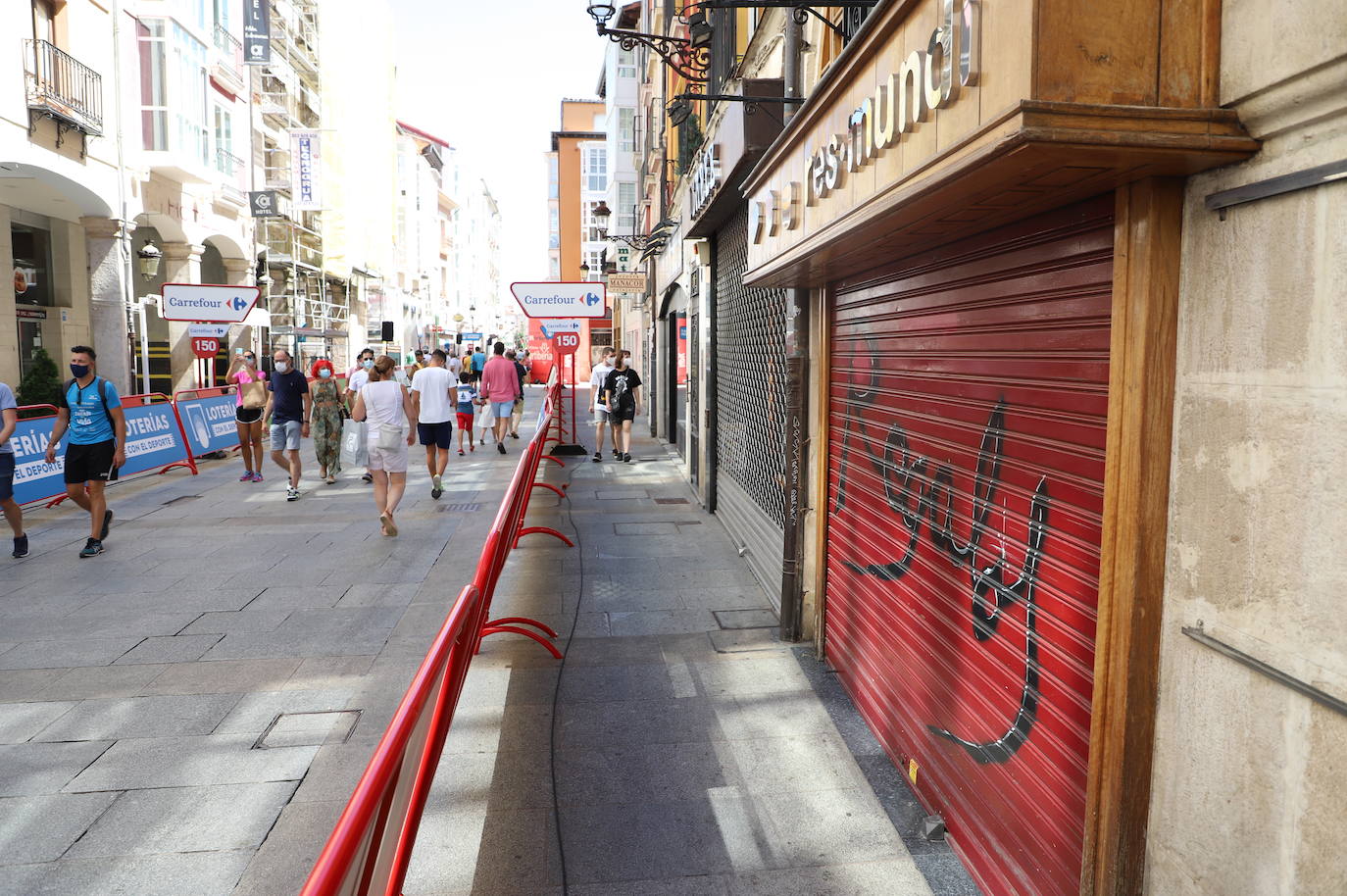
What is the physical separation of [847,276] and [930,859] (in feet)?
9.67

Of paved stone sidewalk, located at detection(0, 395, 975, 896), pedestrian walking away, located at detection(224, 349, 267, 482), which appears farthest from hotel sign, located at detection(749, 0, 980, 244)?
pedestrian walking away, located at detection(224, 349, 267, 482)

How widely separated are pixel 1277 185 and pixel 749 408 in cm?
644

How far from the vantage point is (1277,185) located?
203 cm

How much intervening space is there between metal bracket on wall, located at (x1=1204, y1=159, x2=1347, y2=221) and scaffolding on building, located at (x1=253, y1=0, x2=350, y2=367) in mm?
30549

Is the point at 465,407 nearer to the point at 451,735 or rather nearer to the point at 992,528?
the point at 451,735

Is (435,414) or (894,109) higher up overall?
(894,109)

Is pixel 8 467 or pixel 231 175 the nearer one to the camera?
pixel 8 467

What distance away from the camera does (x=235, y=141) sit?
26422 millimetres

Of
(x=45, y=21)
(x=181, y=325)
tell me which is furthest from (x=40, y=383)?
(x=45, y=21)

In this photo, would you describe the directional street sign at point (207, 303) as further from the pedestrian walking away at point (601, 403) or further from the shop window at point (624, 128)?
the shop window at point (624, 128)

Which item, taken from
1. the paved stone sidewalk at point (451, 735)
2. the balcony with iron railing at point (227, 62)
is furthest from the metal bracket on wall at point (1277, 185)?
the balcony with iron railing at point (227, 62)

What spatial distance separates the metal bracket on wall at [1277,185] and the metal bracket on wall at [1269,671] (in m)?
0.98

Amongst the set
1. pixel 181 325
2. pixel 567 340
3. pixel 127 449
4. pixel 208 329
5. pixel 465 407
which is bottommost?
pixel 127 449

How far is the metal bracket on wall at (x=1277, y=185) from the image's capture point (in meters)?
1.88
